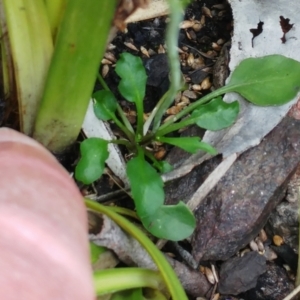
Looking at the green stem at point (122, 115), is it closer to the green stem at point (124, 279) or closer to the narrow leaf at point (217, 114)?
the narrow leaf at point (217, 114)

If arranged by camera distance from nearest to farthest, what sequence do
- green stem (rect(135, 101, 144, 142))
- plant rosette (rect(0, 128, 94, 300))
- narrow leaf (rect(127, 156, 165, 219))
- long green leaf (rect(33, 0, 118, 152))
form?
plant rosette (rect(0, 128, 94, 300)) → long green leaf (rect(33, 0, 118, 152)) → narrow leaf (rect(127, 156, 165, 219)) → green stem (rect(135, 101, 144, 142))

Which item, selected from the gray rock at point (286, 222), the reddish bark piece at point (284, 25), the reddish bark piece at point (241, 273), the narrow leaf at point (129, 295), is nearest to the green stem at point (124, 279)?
the narrow leaf at point (129, 295)

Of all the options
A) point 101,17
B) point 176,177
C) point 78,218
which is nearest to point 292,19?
point 176,177

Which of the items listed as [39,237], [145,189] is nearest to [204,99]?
[145,189]

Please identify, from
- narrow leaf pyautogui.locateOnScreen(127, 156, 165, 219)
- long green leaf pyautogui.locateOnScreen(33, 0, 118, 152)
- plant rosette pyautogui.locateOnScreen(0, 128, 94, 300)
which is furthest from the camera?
narrow leaf pyautogui.locateOnScreen(127, 156, 165, 219)

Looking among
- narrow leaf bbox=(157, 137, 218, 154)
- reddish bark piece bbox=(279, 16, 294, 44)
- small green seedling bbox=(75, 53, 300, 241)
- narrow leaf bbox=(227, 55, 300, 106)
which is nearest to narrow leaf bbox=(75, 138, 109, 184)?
small green seedling bbox=(75, 53, 300, 241)

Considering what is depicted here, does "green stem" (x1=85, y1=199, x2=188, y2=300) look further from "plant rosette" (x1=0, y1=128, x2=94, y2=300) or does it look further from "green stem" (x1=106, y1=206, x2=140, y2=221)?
"plant rosette" (x1=0, y1=128, x2=94, y2=300)
